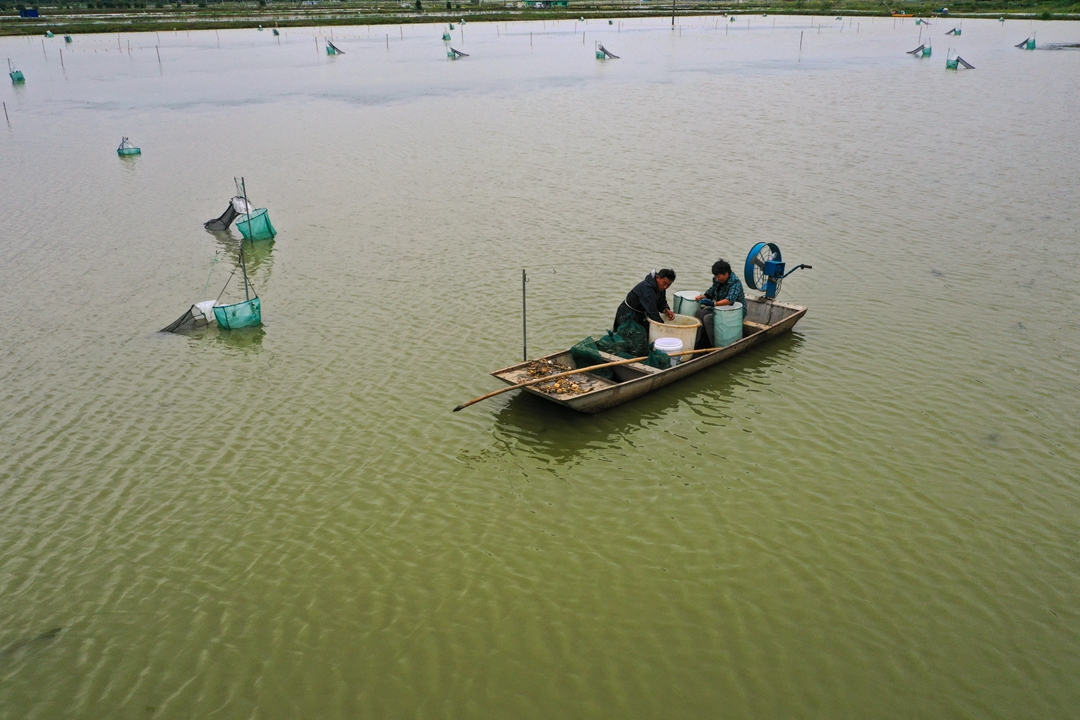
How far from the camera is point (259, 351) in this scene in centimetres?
1322

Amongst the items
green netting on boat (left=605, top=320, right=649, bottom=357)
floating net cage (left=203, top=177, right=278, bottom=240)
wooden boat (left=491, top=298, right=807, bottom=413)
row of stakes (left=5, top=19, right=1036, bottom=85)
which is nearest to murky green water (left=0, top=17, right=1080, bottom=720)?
wooden boat (left=491, top=298, right=807, bottom=413)

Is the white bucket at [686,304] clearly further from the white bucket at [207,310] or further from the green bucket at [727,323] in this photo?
the white bucket at [207,310]

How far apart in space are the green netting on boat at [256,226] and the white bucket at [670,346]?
36.6ft

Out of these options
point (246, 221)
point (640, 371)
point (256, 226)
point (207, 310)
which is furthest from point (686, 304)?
point (246, 221)

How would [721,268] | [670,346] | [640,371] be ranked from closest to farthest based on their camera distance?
[640,371]
[670,346]
[721,268]

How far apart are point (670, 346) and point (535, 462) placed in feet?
9.23

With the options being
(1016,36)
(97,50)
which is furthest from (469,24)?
(1016,36)

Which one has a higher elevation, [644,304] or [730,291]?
[644,304]

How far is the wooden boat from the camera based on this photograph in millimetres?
10422

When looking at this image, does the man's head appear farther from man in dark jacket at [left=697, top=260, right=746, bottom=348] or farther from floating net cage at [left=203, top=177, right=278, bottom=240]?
floating net cage at [left=203, top=177, right=278, bottom=240]

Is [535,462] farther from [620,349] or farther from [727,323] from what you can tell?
[727,323]

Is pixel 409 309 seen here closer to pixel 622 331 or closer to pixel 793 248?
pixel 622 331

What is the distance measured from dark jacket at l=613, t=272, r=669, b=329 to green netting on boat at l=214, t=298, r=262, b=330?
21.3 feet

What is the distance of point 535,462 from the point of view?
392 inches
